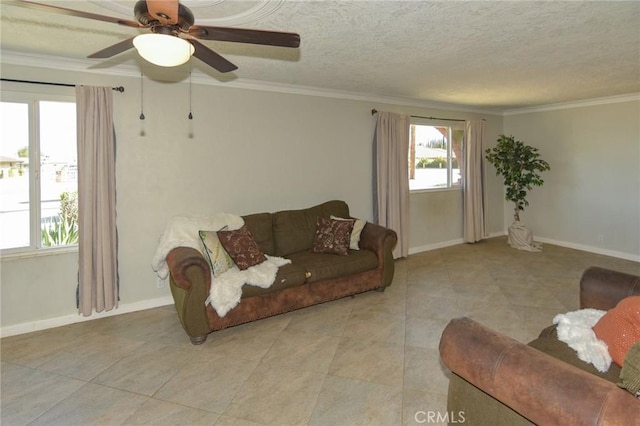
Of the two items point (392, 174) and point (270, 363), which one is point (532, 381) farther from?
point (392, 174)

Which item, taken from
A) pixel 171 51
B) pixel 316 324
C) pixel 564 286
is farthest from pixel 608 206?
pixel 171 51

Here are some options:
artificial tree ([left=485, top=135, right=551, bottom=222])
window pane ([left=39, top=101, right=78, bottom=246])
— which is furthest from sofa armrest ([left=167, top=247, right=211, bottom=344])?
artificial tree ([left=485, top=135, right=551, bottom=222])

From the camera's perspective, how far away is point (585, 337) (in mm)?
1810

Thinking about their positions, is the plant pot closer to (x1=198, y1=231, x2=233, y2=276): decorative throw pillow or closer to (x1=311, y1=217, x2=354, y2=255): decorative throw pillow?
(x1=311, y1=217, x2=354, y2=255): decorative throw pillow

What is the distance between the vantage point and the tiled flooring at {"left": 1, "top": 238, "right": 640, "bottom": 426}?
2.14 metres

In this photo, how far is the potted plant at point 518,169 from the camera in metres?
5.90

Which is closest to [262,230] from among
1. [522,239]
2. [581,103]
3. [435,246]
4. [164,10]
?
[164,10]

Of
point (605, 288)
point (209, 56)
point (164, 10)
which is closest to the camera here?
point (164, 10)

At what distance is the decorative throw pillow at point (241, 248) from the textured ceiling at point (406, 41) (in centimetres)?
170

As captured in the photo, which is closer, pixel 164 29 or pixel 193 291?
pixel 164 29

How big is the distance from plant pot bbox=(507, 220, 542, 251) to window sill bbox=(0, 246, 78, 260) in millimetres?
6395

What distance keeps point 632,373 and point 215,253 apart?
9.72 ft

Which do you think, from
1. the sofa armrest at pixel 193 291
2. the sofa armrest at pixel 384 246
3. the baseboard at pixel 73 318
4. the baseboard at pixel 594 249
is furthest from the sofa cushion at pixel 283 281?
the baseboard at pixel 594 249

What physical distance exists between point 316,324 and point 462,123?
4.73 meters
